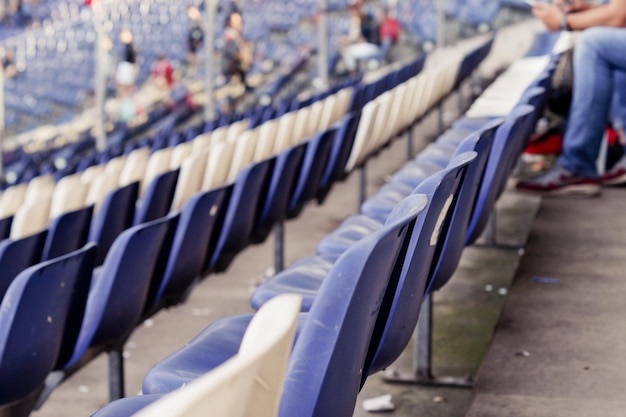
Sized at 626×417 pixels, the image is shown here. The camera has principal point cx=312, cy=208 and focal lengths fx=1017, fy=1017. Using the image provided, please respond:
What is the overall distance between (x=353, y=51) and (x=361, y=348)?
8638 mm

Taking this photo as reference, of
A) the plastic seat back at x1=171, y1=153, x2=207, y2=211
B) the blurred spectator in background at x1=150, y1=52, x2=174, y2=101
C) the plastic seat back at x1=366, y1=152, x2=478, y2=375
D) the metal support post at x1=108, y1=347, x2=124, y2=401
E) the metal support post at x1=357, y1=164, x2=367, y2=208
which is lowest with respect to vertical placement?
the blurred spectator in background at x1=150, y1=52, x2=174, y2=101

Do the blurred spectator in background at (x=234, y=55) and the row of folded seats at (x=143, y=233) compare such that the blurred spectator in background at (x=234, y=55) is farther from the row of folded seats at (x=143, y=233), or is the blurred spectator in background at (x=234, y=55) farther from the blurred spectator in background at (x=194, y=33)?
the row of folded seats at (x=143, y=233)

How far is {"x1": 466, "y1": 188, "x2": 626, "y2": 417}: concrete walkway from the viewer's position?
188 cm

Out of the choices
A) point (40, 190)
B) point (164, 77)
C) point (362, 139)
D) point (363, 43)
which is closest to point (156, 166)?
point (40, 190)

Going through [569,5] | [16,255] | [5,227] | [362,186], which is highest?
[569,5]

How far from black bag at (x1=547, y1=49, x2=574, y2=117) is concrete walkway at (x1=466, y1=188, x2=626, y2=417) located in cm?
107

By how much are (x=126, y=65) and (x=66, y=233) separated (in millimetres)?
9915

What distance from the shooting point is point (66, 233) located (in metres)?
2.35

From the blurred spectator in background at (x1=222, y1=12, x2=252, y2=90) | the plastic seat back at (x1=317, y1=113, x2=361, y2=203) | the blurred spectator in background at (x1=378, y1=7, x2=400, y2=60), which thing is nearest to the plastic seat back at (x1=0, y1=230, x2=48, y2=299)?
the plastic seat back at (x1=317, y1=113, x2=361, y2=203)

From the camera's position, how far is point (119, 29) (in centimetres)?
1414

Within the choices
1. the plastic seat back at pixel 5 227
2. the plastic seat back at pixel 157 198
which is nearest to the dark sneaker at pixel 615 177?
the plastic seat back at pixel 157 198

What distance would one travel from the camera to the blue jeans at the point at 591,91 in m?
3.51

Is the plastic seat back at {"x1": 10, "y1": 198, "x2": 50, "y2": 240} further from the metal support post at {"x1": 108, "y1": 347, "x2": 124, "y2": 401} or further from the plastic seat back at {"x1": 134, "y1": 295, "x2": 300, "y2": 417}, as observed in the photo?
the plastic seat back at {"x1": 134, "y1": 295, "x2": 300, "y2": 417}

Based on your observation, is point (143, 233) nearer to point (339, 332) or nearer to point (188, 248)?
point (188, 248)
